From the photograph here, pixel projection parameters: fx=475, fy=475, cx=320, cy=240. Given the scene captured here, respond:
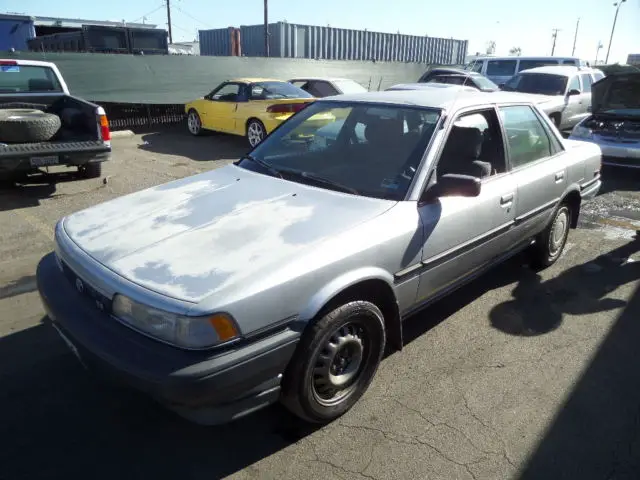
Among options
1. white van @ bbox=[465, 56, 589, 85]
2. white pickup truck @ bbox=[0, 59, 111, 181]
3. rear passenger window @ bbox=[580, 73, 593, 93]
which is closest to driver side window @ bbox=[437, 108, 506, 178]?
white pickup truck @ bbox=[0, 59, 111, 181]

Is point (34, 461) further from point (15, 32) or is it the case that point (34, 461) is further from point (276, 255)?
point (15, 32)

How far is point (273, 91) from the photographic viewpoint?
10.2 metres

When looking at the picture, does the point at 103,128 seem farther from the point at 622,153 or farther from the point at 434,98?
the point at 622,153

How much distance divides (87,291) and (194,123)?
398 inches

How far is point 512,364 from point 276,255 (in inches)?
75.0

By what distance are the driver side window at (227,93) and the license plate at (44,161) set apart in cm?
496

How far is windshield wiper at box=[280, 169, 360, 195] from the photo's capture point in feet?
9.71

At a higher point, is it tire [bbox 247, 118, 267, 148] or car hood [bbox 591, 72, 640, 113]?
car hood [bbox 591, 72, 640, 113]

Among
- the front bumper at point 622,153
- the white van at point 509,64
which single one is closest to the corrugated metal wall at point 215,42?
the white van at point 509,64

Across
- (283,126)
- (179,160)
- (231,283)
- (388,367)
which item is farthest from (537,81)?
(231,283)

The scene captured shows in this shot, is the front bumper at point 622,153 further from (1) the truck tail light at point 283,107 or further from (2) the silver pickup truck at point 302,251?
(1) the truck tail light at point 283,107

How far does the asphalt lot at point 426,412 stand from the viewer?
7.70ft

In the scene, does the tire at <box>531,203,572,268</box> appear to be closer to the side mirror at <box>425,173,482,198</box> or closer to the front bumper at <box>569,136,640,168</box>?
the side mirror at <box>425,173,482,198</box>

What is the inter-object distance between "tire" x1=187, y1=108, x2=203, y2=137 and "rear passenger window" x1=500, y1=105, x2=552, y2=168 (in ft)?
29.8
